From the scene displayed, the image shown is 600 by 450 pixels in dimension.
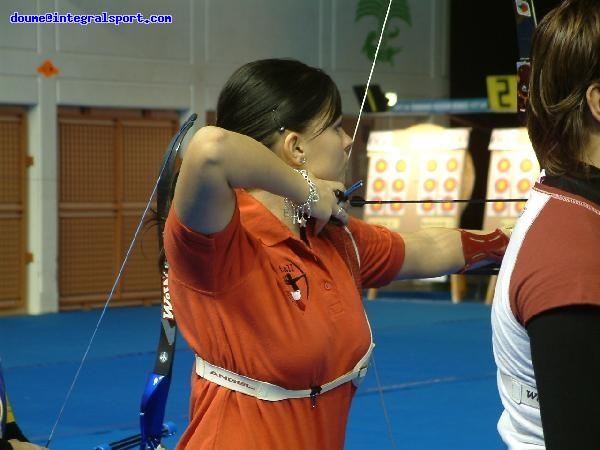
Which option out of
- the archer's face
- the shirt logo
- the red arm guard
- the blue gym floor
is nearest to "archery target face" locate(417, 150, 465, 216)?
the blue gym floor

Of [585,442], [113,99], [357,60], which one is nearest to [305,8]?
[357,60]

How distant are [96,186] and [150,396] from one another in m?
6.98

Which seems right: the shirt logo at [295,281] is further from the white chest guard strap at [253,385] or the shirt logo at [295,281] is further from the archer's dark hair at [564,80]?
the archer's dark hair at [564,80]

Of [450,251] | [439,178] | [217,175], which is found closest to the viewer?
[217,175]

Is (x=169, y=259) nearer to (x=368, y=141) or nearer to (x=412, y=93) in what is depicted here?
(x=368, y=141)

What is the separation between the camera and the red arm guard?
2201 millimetres

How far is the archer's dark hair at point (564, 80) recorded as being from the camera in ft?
3.40

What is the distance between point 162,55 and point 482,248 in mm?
8255

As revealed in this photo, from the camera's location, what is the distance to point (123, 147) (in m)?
10.1

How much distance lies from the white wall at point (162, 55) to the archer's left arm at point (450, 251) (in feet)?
24.7

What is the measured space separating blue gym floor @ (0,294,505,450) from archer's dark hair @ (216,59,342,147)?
150cm

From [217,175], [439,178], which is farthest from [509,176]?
[217,175]

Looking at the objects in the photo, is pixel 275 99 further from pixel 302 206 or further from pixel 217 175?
pixel 217 175

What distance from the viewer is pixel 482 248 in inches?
86.9
